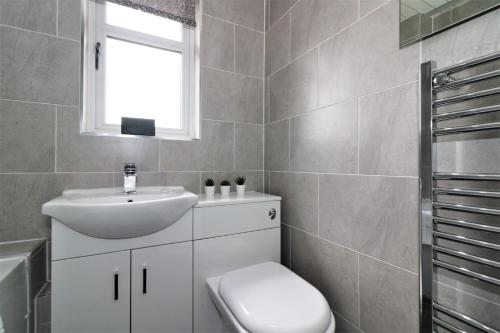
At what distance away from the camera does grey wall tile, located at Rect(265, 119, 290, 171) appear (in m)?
1.41

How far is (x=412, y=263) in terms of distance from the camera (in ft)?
2.61

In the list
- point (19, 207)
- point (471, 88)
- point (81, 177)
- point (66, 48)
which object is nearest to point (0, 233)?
point (19, 207)

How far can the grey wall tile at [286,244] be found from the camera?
1.39 metres

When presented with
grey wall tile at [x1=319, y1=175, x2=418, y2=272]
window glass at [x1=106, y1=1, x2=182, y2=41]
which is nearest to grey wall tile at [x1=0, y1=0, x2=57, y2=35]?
window glass at [x1=106, y1=1, x2=182, y2=41]

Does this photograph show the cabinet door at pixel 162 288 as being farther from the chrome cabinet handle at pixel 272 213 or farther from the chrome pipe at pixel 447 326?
the chrome pipe at pixel 447 326

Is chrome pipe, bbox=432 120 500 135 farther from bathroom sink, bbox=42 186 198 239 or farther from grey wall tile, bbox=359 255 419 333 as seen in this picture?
bathroom sink, bbox=42 186 198 239

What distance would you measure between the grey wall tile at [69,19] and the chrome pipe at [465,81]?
1.57m

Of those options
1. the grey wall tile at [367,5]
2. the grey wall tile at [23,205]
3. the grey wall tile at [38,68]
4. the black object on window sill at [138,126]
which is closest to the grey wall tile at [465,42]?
the grey wall tile at [367,5]

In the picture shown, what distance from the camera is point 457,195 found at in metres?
0.67

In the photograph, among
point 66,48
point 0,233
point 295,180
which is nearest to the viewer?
point 0,233

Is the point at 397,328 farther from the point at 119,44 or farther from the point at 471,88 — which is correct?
the point at 119,44

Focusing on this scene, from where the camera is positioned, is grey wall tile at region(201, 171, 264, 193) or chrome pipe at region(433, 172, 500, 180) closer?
chrome pipe at region(433, 172, 500, 180)

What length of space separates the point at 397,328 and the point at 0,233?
1.67 m

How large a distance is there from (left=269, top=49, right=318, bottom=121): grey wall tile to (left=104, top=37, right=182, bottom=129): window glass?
2.02ft
